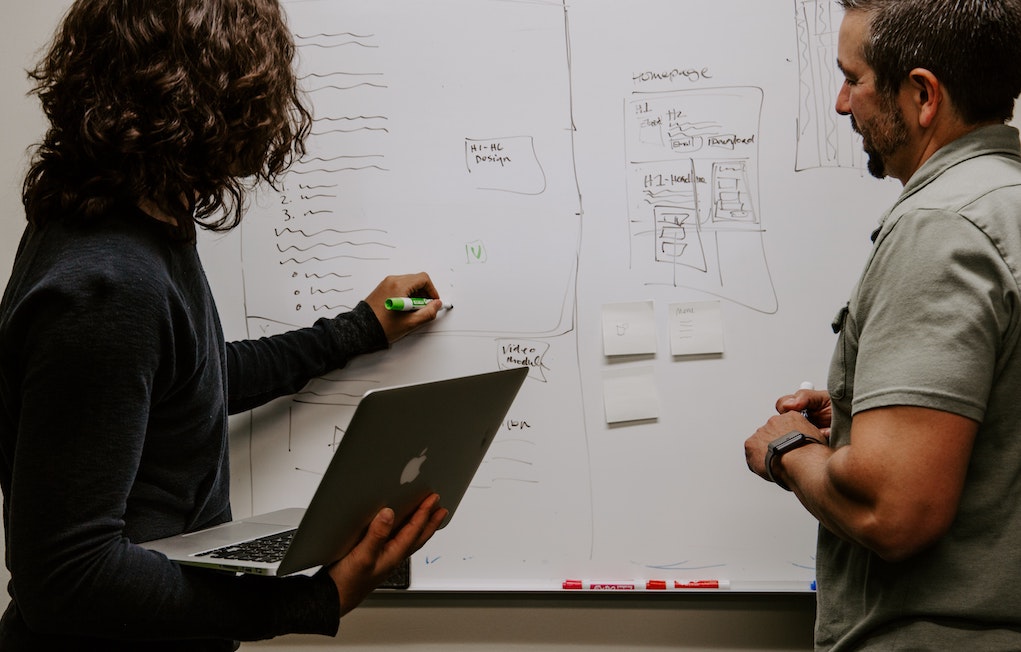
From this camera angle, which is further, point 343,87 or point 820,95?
point 343,87

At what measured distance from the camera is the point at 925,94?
38.5 inches

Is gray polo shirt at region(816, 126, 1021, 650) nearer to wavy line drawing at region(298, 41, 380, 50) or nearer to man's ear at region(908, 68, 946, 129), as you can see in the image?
man's ear at region(908, 68, 946, 129)

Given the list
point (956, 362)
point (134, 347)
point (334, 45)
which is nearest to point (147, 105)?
point (134, 347)

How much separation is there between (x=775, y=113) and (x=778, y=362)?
17.6 inches

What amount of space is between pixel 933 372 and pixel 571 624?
3.07 feet

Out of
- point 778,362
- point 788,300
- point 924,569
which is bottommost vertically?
point 924,569

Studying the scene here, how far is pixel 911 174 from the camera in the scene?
1.04m

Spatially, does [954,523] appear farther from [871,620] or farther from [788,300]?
[788,300]

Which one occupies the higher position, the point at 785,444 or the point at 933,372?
the point at 933,372

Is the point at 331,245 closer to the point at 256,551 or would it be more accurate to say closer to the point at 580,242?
the point at 580,242

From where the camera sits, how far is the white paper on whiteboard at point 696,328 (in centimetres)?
149

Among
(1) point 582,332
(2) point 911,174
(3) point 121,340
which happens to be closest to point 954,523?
(2) point 911,174

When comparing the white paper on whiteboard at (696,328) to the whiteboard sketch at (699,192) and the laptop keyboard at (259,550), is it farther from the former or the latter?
the laptop keyboard at (259,550)

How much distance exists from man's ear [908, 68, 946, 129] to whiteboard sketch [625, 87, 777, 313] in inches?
19.8
